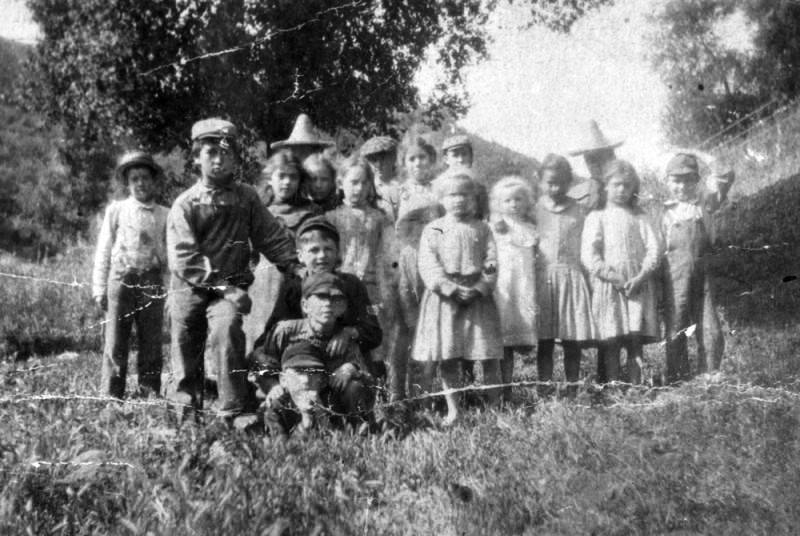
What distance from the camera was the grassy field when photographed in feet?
9.87

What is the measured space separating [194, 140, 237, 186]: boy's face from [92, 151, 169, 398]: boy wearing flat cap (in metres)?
1.23

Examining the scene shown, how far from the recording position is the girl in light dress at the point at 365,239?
18.7ft

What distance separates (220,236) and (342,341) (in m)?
0.92

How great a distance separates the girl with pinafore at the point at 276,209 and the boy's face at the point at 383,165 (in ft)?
2.11

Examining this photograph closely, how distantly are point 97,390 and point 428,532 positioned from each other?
10.1 feet

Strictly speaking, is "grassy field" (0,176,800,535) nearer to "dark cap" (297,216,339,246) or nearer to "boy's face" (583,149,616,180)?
"dark cap" (297,216,339,246)

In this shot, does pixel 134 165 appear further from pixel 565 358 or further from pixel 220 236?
pixel 565 358

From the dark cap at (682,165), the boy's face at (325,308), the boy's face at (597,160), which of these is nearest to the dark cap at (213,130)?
the boy's face at (325,308)

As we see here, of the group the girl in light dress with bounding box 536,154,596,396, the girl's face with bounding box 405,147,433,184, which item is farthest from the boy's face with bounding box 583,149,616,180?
the girl's face with bounding box 405,147,433,184

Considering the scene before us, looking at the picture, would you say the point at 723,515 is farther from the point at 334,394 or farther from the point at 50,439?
the point at 50,439

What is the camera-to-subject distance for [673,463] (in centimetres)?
339

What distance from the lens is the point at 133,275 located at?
5.66 meters

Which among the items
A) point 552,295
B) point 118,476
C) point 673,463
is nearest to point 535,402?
point 552,295

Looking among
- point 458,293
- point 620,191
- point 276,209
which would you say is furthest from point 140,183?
point 620,191
